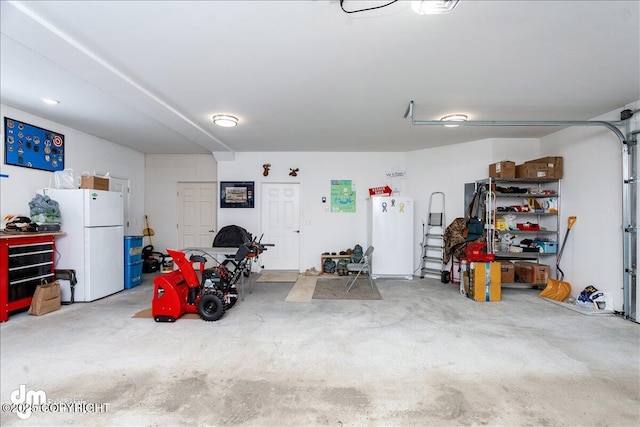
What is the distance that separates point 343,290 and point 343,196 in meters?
2.27

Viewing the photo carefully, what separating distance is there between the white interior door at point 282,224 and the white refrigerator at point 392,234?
1.79 meters

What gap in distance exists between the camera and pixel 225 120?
406 centimetres

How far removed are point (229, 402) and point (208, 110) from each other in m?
3.37

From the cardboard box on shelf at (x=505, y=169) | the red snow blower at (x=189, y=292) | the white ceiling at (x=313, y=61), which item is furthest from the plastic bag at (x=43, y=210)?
→ the cardboard box on shelf at (x=505, y=169)

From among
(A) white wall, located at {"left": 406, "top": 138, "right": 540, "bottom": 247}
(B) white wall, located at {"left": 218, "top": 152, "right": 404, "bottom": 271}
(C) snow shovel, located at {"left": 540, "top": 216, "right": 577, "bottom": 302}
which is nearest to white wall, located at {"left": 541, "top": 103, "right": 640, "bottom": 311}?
(C) snow shovel, located at {"left": 540, "top": 216, "right": 577, "bottom": 302}

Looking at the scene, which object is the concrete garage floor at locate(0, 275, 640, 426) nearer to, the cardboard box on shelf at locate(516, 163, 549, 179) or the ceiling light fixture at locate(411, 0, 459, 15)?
the cardboard box on shelf at locate(516, 163, 549, 179)

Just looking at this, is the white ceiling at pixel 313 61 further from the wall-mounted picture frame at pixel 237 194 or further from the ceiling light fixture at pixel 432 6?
the wall-mounted picture frame at pixel 237 194

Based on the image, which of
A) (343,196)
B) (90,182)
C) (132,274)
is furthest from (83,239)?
(343,196)

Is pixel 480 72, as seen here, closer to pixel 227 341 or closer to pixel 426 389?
pixel 426 389

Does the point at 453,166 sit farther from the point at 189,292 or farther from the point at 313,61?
the point at 189,292

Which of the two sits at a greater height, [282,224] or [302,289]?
[282,224]

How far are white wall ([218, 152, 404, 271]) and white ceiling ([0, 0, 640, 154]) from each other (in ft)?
6.42

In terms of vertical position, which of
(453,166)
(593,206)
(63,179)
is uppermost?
(453,166)

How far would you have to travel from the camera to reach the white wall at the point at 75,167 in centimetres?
378
